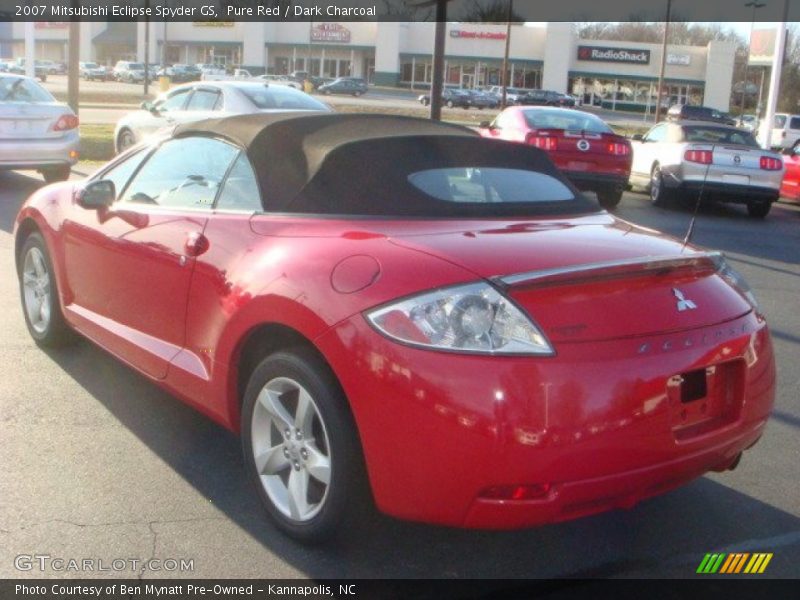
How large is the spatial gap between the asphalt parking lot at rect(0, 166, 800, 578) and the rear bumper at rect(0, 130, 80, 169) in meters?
8.37

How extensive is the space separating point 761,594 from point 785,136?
39.8 metres

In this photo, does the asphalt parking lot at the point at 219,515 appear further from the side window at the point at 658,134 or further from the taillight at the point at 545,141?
the side window at the point at 658,134

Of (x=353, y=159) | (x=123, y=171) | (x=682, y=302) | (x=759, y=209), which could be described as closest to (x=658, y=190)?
(x=759, y=209)

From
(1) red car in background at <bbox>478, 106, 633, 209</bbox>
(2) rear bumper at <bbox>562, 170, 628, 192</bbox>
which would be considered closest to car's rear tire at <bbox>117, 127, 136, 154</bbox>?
(1) red car in background at <bbox>478, 106, 633, 209</bbox>

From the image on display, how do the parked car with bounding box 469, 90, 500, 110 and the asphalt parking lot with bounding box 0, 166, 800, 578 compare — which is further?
the parked car with bounding box 469, 90, 500, 110

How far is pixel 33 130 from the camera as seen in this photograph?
13.3 meters

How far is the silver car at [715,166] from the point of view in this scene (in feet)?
47.7

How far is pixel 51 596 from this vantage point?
3.25 m

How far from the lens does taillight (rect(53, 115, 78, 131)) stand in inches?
533

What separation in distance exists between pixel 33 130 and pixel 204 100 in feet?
10.2

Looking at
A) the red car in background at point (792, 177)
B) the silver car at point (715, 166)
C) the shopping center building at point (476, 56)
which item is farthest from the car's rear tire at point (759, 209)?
the shopping center building at point (476, 56)

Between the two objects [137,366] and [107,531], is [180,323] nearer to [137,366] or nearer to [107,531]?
[137,366]

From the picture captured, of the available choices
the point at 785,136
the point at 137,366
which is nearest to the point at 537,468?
the point at 137,366

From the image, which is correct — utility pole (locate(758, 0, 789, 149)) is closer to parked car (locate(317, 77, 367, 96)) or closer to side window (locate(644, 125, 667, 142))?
side window (locate(644, 125, 667, 142))
